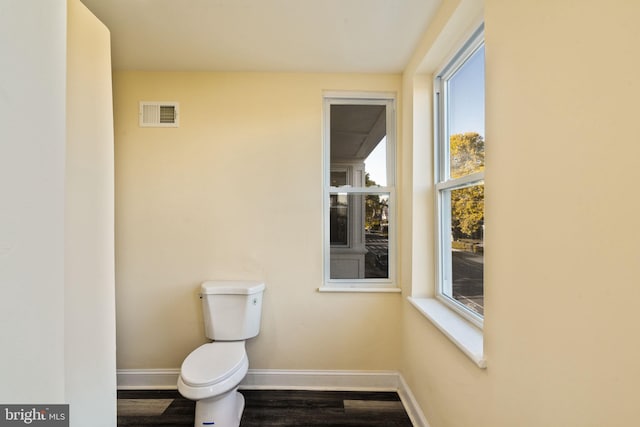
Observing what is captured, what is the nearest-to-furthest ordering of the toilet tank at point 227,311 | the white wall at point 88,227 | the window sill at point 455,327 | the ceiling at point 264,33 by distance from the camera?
the white wall at point 88,227, the window sill at point 455,327, the ceiling at point 264,33, the toilet tank at point 227,311

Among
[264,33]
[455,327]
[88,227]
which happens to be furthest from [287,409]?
[264,33]

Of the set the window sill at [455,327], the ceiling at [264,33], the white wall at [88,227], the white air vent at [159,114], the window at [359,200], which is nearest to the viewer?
the white wall at [88,227]

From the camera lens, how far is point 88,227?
0.99m

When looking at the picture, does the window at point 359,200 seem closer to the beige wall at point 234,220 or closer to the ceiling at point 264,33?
the beige wall at point 234,220

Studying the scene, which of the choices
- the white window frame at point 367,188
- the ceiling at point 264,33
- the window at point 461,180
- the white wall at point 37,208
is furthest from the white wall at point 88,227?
the window at point 461,180

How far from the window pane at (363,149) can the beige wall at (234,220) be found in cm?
15

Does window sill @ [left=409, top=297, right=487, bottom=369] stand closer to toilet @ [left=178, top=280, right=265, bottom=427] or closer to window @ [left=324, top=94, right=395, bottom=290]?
window @ [left=324, top=94, right=395, bottom=290]

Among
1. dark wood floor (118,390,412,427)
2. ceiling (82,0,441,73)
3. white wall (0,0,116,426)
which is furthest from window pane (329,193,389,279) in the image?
white wall (0,0,116,426)

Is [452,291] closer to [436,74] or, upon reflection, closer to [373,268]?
[373,268]

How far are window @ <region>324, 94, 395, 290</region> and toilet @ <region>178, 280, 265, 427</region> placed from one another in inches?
24.8

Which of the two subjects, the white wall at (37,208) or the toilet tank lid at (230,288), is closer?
the white wall at (37,208)

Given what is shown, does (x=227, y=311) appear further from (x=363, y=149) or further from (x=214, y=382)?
(x=363, y=149)

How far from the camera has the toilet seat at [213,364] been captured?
140cm

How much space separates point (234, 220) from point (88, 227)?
0.98 meters
